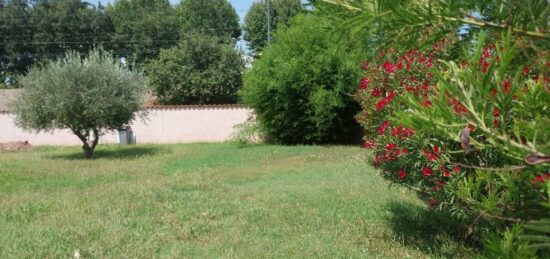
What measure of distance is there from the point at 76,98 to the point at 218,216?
10120 mm

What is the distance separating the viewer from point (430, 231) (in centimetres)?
553

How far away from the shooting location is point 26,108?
1492cm

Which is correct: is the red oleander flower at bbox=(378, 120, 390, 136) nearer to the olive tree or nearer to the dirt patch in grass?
the olive tree

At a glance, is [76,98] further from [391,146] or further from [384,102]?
[391,146]

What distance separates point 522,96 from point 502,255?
0.96ft

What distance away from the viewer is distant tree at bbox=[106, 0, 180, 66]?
3788 cm

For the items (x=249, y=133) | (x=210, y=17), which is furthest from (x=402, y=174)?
(x=210, y=17)

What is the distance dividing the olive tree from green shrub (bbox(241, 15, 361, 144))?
4.84 m

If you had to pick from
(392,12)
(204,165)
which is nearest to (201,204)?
(204,165)

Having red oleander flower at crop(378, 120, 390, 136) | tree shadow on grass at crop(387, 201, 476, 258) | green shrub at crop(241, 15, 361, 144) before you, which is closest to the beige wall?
green shrub at crop(241, 15, 361, 144)

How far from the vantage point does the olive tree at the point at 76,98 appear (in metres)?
14.6

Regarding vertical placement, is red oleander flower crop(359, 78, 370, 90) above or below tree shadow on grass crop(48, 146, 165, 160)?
above

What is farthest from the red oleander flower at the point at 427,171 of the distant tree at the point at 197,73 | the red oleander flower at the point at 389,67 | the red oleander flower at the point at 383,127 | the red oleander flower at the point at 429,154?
the distant tree at the point at 197,73

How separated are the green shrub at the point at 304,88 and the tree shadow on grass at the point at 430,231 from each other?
10423 millimetres
